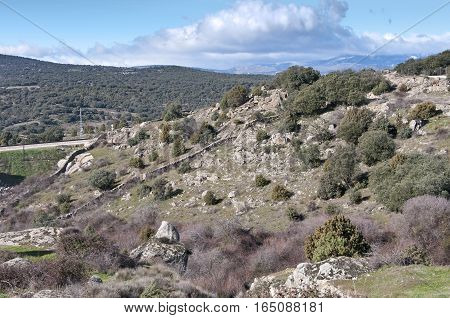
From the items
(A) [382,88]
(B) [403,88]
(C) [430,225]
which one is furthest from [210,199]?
(B) [403,88]

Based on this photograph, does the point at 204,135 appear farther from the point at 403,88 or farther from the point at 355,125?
the point at 403,88

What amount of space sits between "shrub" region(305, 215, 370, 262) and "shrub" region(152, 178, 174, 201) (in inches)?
671

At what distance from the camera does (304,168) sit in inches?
1115

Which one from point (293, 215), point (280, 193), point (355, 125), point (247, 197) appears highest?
point (355, 125)

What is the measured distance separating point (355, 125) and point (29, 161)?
35962mm

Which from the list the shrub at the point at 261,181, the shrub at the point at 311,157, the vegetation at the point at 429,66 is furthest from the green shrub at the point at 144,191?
the vegetation at the point at 429,66

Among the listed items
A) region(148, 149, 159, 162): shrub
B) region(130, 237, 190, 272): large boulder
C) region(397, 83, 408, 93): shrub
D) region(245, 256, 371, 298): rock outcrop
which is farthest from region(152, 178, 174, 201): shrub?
region(245, 256, 371, 298): rock outcrop

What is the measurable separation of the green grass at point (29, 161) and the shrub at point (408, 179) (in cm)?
3532

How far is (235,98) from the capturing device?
41906 mm

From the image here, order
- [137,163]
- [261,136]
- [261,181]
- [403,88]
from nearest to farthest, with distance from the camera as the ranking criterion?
[261,181], [261,136], [403,88], [137,163]

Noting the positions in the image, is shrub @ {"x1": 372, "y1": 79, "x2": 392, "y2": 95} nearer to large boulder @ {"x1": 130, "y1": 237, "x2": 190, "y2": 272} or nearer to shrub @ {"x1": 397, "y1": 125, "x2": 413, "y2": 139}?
shrub @ {"x1": 397, "y1": 125, "x2": 413, "y2": 139}

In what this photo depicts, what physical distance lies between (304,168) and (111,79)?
94.8 metres

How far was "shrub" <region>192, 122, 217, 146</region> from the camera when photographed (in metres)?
35.6

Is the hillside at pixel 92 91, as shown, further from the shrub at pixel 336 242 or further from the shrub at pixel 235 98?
the shrub at pixel 336 242
